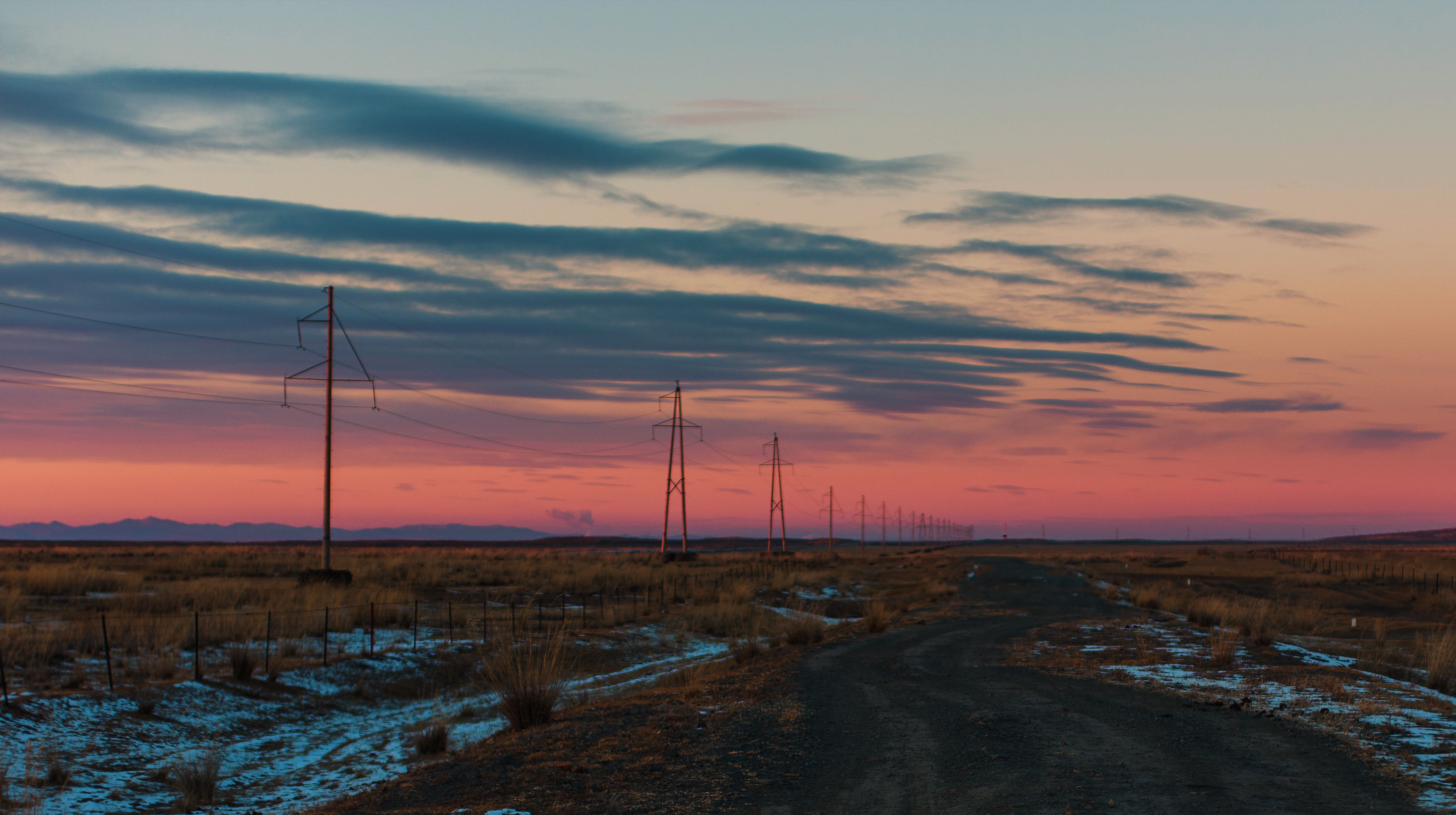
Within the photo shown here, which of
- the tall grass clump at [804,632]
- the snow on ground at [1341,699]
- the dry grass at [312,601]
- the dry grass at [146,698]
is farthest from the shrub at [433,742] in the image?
the tall grass clump at [804,632]

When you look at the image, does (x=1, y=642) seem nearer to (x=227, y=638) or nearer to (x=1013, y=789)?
(x=227, y=638)

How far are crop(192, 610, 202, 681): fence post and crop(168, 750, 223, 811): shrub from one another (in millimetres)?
5719

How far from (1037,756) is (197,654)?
1654cm

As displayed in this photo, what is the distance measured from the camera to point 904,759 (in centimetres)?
1213

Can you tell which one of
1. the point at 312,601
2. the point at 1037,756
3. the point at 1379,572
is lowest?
the point at 1379,572

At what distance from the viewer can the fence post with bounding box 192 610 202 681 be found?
20422 mm

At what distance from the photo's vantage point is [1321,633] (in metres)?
32.5

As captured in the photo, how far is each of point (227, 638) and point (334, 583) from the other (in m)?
15.4

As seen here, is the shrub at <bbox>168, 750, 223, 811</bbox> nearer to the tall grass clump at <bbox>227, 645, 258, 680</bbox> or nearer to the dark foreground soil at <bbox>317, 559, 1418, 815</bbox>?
the dark foreground soil at <bbox>317, 559, 1418, 815</bbox>

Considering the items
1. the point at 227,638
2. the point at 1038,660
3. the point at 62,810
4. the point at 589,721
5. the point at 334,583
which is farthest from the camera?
the point at 334,583

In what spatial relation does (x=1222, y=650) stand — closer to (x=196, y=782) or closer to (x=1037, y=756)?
(x=1037, y=756)

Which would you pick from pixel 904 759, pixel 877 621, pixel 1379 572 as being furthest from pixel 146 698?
pixel 1379 572

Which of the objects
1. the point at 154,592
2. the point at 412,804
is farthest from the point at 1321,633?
the point at 154,592

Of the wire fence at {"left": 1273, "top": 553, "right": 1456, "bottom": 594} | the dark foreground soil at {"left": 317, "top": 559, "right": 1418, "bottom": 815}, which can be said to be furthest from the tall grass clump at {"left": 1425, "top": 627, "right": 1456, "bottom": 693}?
the wire fence at {"left": 1273, "top": 553, "right": 1456, "bottom": 594}
